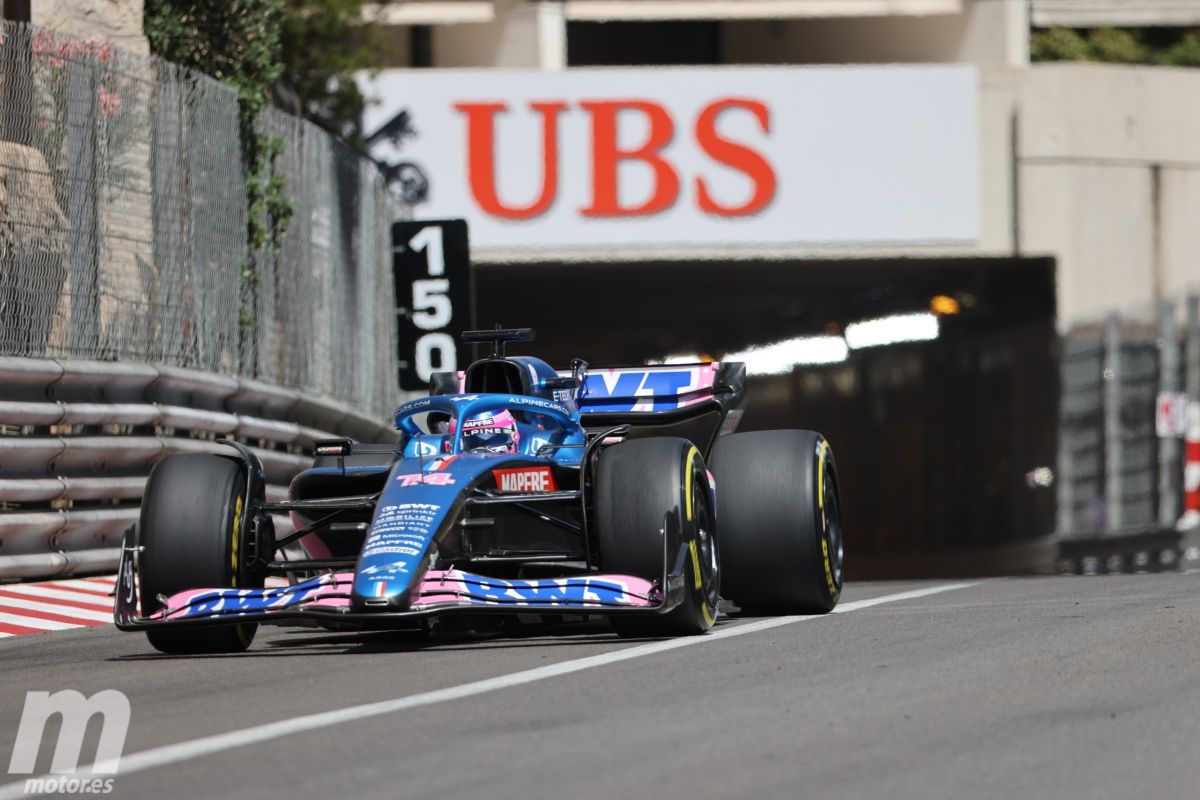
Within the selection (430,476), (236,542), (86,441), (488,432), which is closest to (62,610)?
(86,441)

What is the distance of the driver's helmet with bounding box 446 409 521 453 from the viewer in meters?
9.08

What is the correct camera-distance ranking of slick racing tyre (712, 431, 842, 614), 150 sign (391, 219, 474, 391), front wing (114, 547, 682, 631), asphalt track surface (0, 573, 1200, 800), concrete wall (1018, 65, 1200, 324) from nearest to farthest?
asphalt track surface (0, 573, 1200, 800)
front wing (114, 547, 682, 631)
slick racing tyre (712, 431, 842, 614)
150 sign (391, 219, 474, 391)
concrete wall (1018, 65, 1200, 324)

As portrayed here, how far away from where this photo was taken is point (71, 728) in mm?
6172

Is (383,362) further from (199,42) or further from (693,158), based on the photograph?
(693,158)

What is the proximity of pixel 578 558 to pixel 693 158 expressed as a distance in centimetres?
1679

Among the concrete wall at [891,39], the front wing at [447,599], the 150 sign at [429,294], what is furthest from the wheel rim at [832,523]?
the concrete wall at [891,39]

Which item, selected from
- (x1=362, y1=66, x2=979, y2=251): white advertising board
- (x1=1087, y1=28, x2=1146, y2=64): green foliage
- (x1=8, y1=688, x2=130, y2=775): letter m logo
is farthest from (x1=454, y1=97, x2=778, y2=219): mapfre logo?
(x1=8, y1=688, x2=130, y2=775): letter m logo

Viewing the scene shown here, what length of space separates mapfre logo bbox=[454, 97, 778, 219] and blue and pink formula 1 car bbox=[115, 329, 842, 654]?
1486 centimetres

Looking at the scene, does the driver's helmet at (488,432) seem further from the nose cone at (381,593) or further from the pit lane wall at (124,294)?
the pit lane wall at (124,294)

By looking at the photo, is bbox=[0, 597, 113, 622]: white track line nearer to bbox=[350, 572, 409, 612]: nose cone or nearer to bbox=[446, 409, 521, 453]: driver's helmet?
bbox=[446, 409, 521, 453]: driver's helmet

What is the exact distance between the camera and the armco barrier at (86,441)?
1195 cm

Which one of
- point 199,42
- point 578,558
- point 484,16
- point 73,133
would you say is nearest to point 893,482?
point 484,16

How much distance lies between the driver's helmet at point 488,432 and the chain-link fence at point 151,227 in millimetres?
3766

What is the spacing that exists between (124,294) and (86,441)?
986 millimetres
